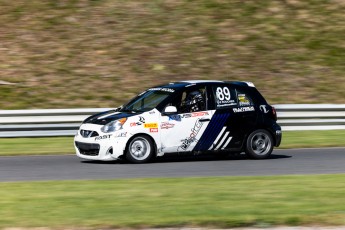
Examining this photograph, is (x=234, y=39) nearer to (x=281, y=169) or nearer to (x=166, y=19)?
(x=166, y=19)

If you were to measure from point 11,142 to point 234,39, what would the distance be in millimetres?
10143

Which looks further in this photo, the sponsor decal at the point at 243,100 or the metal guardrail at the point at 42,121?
the metal guardrail at the point at 42,121

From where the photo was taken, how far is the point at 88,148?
13.9 meters

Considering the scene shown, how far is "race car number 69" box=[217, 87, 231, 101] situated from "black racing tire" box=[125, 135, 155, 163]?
153 cm

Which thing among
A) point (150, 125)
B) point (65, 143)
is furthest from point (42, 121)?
point (150, 125)

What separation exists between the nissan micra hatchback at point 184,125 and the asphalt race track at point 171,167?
242 millimetres

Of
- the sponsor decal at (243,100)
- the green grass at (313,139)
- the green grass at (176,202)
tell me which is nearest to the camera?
the green grass at (176,202)

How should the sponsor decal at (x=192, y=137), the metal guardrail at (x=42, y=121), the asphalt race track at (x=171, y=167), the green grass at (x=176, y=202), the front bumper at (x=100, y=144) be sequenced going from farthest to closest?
the metal guardrail at (x=42, y=121)
the sponsor decal at (x=192, y=137)
the front bumper at (x=100, y=144)
the asphalt race track at (x=171, y=167)
the green grass at (x=176, y=202)

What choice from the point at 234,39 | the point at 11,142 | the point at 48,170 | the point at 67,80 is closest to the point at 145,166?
the point at 48,170

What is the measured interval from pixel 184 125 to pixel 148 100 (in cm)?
92

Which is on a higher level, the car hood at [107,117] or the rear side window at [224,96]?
the rear side window at [224,96]

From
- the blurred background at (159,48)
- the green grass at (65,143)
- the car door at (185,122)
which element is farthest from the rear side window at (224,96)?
the blurred background at (159,48)

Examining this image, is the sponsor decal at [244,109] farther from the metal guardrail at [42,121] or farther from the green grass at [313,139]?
the metal guardrail at [42,121]

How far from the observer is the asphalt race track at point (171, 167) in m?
12.4
